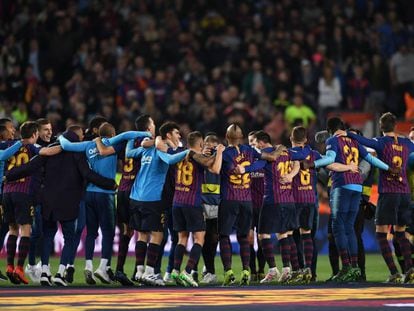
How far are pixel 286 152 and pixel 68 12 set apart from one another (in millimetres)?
12633

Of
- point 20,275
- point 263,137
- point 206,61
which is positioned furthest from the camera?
point 206,61

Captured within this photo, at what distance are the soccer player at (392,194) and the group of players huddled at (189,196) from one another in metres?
0.01

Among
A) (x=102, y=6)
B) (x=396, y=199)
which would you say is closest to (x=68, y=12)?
(x=102, y=6)

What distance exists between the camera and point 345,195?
16812 mm

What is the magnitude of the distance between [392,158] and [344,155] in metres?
0.66

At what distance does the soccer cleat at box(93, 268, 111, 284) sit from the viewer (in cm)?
1659

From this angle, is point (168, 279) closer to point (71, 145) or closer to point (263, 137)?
point (71, 145)

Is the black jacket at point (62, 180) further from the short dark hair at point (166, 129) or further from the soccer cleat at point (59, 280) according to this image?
the short dark hair at point (166, 129)

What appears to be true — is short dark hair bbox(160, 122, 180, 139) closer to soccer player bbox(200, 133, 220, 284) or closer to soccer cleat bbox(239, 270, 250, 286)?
soccer player bbox(200, 133, 220, 284)

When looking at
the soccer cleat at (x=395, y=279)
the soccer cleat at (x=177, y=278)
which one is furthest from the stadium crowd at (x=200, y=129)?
the soccer cleat at (x=177, y=278)

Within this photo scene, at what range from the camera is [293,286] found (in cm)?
1605

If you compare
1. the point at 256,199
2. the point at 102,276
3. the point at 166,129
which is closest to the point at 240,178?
the point at 256,199

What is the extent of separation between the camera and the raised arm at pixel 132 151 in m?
16.5

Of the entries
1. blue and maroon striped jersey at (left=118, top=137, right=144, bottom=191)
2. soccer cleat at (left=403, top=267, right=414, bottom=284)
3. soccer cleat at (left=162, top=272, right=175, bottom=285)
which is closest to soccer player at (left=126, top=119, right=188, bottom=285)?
blue and maroon striped jersey at (left=118, top=137, right=144, bottom=191)
